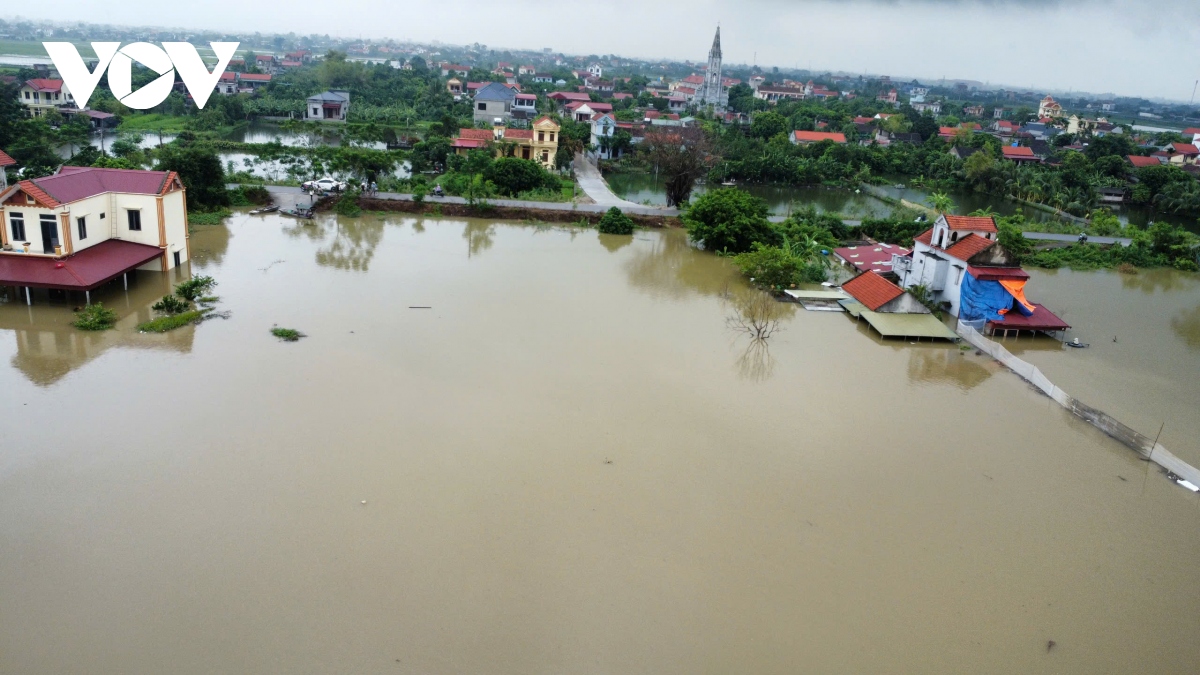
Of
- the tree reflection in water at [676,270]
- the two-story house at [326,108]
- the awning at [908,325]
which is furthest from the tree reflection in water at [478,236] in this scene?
the two-story house at [326,108]

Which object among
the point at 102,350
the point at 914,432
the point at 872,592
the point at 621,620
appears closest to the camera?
the point at 621,620

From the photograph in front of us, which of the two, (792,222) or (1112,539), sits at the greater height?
(792,222)

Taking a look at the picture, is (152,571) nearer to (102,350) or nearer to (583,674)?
(583,674)

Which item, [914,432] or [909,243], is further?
A: [909,243]

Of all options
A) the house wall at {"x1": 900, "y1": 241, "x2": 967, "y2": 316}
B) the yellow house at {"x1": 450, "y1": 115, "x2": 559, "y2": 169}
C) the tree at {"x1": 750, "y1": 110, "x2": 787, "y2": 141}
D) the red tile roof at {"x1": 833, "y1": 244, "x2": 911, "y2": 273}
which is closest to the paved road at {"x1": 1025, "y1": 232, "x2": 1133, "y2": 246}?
the red tile roof at {"x1": 833, "y1": 244, "x2": 911, "y2": 273}

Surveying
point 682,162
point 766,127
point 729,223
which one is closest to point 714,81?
point 766,127

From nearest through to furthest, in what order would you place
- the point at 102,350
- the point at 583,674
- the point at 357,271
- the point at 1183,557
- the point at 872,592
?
the point at 583,674 < the point at 872,592 < the point at 1183,557 < the point at 102,350 < the point at 357,271

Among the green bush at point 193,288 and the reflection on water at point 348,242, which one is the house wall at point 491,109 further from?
the green bush at point 193,288

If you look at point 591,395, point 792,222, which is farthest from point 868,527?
point 792,222
